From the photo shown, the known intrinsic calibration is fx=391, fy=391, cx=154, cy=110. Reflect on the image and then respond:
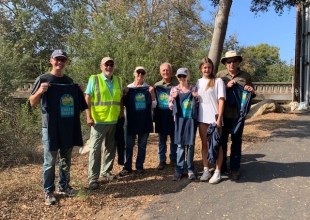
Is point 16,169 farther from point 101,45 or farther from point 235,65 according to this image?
point 101,45

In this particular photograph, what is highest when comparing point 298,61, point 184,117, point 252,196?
point 298,61

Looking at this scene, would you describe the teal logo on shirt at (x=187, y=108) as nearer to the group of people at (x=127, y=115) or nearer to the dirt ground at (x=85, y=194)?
the group of people at (x=127, y=115)

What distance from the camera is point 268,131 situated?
11234 mm

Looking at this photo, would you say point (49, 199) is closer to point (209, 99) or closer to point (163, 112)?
point (163, 112)

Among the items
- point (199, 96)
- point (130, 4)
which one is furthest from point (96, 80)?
point (130, 4)

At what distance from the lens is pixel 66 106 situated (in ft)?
18.0

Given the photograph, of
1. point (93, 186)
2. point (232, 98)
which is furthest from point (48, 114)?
point (232, 98)

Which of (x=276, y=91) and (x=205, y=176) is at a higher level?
(x=276, y=91)

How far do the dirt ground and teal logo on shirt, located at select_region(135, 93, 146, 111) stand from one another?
1.17 m

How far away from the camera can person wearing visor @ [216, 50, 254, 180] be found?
237 inches

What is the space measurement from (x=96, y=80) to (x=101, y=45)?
29.4 feet

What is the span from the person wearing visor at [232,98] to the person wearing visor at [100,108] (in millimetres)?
1681

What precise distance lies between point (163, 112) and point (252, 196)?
219 cm

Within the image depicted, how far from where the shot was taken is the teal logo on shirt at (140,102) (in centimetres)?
657
